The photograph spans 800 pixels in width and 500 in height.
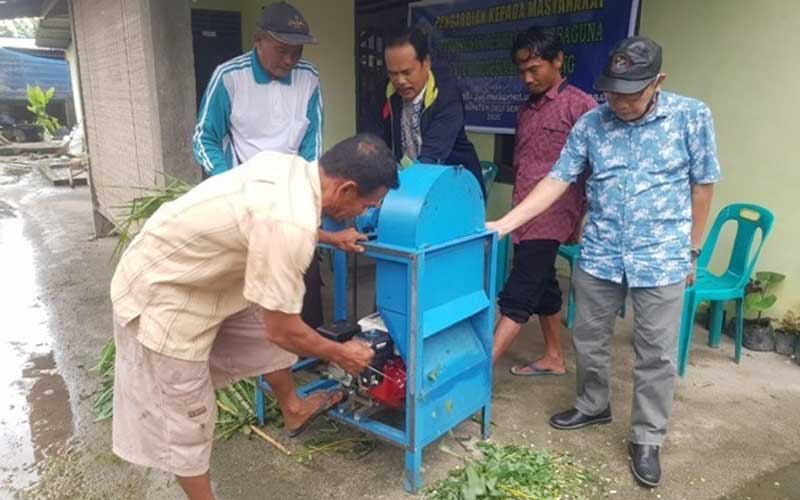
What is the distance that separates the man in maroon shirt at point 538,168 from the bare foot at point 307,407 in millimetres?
866

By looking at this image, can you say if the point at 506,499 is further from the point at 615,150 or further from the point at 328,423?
the point at 615,150

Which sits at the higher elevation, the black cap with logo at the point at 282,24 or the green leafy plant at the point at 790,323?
the black cap with logo at the point at 282,24

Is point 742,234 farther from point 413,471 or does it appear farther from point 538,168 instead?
point 413,471

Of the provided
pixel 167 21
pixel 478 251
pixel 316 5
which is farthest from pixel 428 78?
pixel 316 5

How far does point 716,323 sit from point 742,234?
0.57 m

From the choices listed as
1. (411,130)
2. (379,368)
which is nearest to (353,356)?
(379,368)

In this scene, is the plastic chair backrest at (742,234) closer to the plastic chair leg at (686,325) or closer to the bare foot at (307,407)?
the plastic chair leg at (686,325)

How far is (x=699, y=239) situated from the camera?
2441 mm

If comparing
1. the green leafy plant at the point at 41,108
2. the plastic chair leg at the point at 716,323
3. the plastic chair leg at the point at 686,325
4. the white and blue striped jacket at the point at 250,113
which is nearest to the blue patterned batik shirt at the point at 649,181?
the plastic chair leg at the point at 686,325

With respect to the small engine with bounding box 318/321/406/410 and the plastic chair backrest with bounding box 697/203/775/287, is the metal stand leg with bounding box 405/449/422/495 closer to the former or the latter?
the small engine with bounding box 318/321/406/410

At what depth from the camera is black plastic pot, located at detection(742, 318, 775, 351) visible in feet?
12.0

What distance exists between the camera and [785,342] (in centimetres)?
359

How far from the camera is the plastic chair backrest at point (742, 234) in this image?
336 cm

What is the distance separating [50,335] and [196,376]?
2.75 metres
